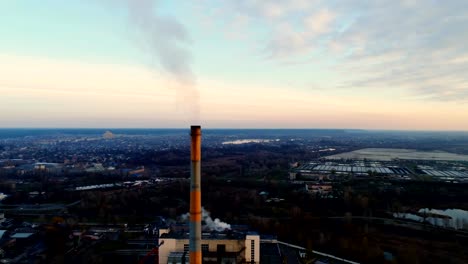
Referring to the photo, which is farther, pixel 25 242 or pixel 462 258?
pixel 25 242

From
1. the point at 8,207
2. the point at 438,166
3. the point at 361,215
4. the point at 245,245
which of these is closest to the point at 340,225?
the point at 361,215

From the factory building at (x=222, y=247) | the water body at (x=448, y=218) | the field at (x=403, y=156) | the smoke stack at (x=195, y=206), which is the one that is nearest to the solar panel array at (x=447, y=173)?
the field at (x=403, y=156)

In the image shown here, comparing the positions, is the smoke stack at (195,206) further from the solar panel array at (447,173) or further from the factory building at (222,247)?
the solar panel array at (447,173)

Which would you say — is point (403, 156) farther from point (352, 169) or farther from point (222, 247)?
point (222, 247)

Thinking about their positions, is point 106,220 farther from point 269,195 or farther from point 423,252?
point 423,252

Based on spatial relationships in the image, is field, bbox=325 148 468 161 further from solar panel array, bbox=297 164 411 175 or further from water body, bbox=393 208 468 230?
water body, bbox=393 208 468 230

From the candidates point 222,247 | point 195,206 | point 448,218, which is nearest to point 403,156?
point 448,218

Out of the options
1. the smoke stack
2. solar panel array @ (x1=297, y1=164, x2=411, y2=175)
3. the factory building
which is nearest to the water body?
the factory building

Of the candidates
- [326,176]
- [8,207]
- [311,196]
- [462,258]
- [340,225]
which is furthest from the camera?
[326,176]
